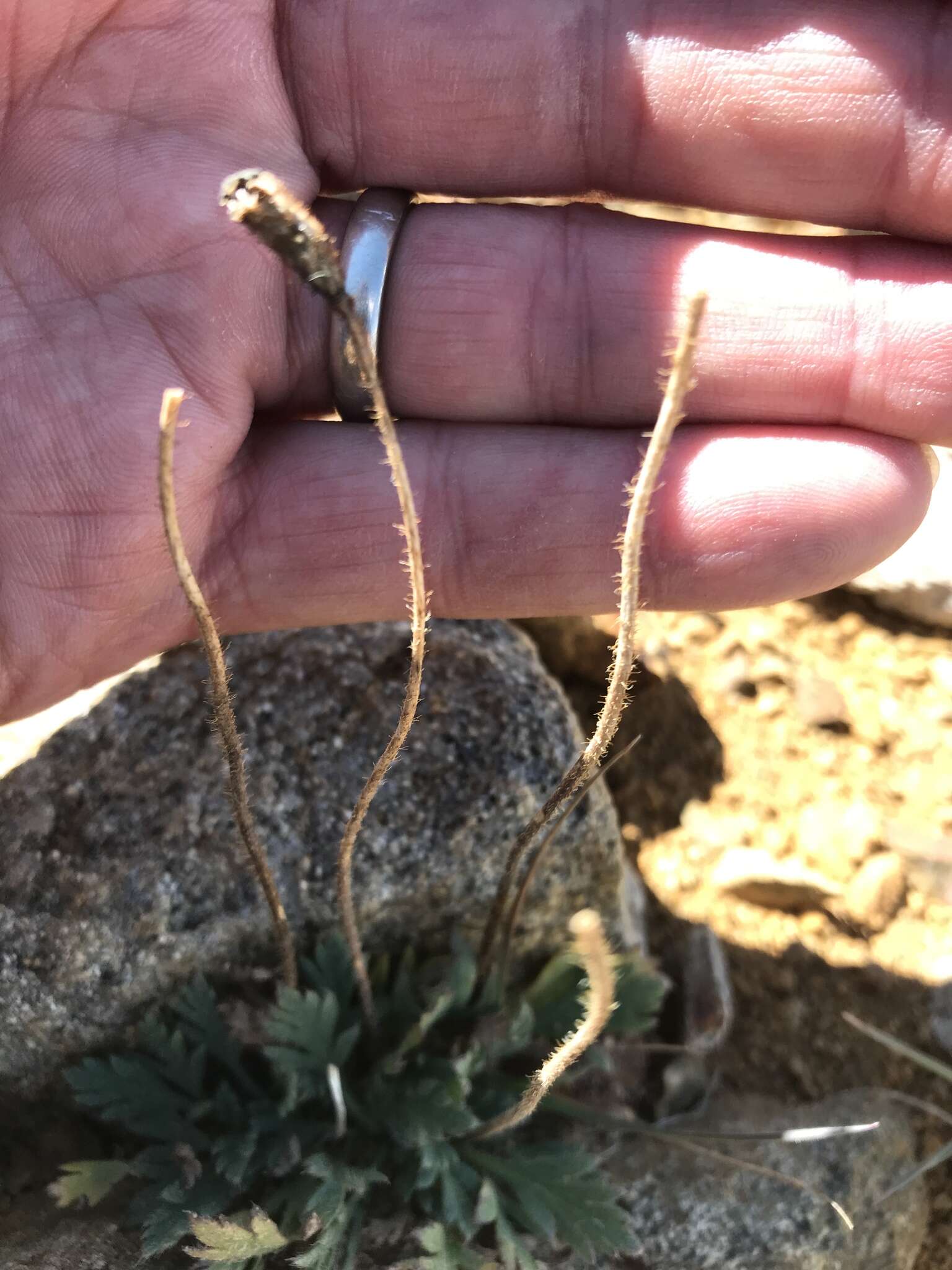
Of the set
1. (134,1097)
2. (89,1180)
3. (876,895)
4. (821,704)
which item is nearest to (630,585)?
(134,1097)

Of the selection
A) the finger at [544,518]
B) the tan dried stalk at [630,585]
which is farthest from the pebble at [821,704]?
the tan dried stalk at [630,585]

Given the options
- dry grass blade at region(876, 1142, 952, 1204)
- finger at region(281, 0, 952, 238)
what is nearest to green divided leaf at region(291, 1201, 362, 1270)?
dry grass blade at region(876, 1142, 952, 1204)

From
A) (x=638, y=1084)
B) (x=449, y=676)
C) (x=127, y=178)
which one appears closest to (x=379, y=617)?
(x=449, y=676)

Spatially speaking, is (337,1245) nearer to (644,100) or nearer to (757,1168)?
(757,1168)

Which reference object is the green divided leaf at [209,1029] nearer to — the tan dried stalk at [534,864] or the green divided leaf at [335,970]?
the green divided leaf at [335,970]

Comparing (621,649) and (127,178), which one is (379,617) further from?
(127,178)
